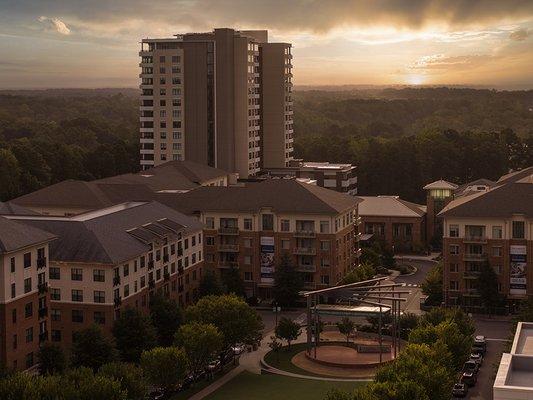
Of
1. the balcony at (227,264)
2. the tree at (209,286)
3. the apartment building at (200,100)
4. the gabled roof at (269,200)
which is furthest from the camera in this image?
the apartment building at (200,100)

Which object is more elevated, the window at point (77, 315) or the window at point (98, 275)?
the window at point (98, 275)

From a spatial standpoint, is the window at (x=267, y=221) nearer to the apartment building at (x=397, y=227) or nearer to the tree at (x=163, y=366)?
the apartment building at (x=397, y=227)

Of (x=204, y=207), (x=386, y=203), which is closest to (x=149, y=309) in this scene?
(x=204, y=207)

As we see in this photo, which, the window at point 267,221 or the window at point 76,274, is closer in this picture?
the window at point 76,274

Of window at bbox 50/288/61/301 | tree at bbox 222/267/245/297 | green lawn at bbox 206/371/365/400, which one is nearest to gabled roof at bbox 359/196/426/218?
tree at bbox 222/267/245/297

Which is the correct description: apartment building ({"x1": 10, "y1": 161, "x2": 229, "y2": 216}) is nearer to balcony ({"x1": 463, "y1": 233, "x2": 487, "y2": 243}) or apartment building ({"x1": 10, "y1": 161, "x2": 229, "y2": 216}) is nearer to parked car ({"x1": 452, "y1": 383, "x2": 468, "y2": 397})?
balcony ({"x1": 463, "y1": 233, "x2": 487, "y2": 243})


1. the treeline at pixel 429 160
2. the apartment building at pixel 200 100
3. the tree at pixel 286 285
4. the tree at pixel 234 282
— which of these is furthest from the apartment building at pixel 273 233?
the treeline at pixel 429 160
